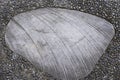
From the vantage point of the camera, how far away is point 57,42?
2047mm

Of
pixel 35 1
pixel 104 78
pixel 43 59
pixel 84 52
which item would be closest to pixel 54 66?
pixel 43 59

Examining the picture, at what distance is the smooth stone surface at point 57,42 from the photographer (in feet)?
6.66

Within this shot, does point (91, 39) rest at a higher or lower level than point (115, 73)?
higher

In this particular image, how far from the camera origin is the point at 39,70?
6.68 ft

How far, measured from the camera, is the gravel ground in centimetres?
203

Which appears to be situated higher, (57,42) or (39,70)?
(57,42)

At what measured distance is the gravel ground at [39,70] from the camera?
203 centimetres

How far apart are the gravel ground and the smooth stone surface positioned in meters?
0.04

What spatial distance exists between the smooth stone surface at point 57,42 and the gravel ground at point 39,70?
42 millimetres

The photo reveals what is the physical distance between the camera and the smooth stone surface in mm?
2029

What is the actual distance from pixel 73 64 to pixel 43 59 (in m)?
0.19

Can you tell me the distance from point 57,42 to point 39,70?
21 centimetres

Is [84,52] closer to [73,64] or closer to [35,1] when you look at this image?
[73,64]

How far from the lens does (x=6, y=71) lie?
2.03 metres
